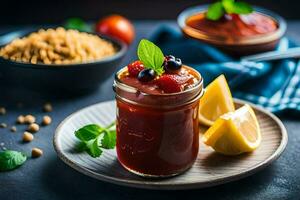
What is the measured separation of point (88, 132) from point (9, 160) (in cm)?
23

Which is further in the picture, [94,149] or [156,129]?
[94,149]

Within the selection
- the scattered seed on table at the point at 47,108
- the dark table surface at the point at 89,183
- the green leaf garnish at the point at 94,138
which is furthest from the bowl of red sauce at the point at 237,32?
the green leaf garnish at the point at 94,138

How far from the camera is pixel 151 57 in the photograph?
1.50 m

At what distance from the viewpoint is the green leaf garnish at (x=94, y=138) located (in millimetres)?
1631

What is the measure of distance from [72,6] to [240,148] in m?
2.07

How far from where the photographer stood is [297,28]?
115 inches

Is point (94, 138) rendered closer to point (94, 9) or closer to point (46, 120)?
point (46, 120)

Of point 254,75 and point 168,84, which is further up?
point 168,84

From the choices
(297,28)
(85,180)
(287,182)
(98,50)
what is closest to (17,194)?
(85,180)

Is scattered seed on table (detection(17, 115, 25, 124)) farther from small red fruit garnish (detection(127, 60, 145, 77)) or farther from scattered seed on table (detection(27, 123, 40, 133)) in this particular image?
small red fruit garnish (detection(127, 60, 145, 77))

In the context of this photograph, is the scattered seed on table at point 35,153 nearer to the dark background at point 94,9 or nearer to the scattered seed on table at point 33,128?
the scattered seed on table at point 33,128

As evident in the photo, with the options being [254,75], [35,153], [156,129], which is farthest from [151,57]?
[254,75]

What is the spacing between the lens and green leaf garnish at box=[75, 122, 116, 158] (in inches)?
64.2

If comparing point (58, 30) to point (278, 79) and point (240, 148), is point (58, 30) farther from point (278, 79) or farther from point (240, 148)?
point (240, 148)
